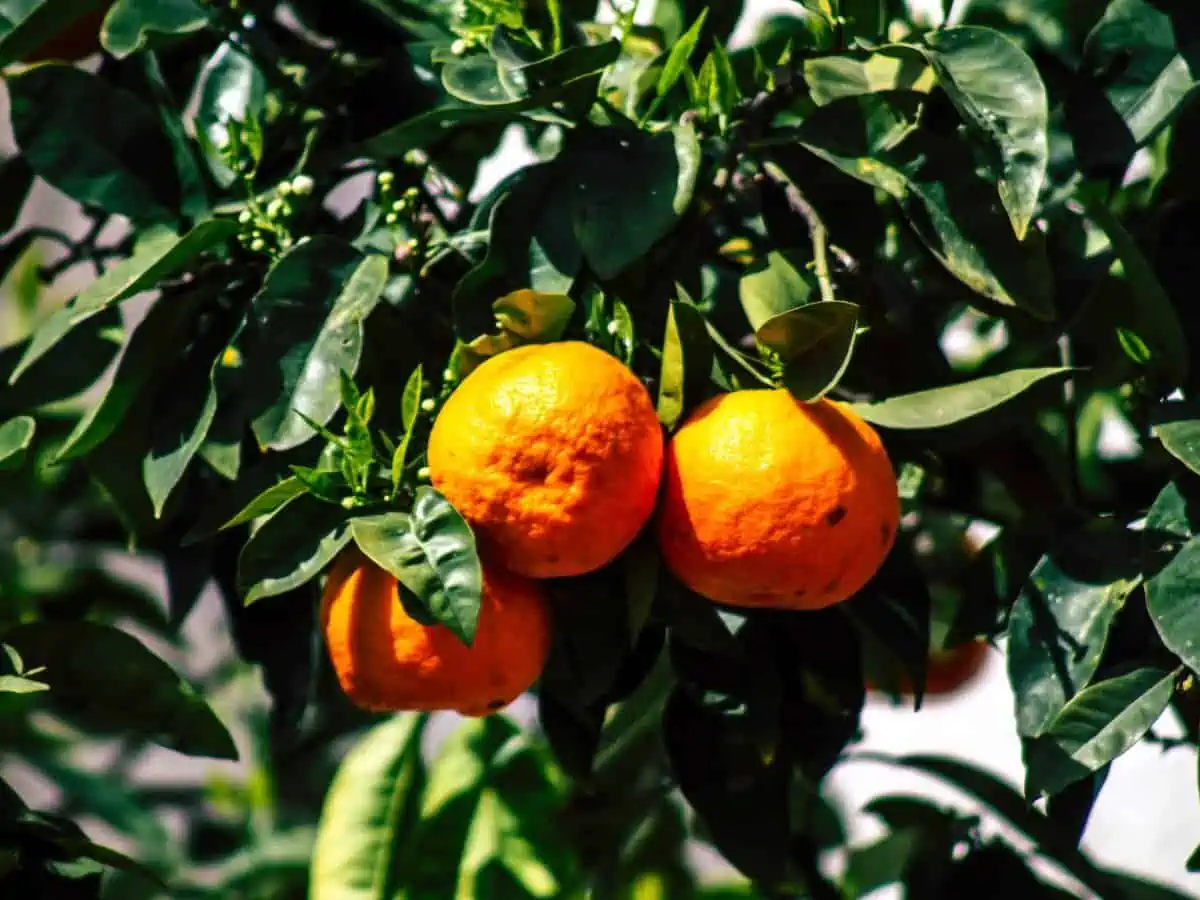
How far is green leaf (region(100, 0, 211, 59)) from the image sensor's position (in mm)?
918

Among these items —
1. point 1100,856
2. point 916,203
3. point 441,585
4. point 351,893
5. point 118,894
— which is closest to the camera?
point 441,585

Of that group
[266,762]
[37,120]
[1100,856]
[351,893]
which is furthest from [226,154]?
[1100,856]

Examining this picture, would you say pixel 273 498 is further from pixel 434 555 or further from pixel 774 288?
pixel 774 288

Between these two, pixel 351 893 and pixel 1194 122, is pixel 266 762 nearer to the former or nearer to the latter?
pixel 351 893

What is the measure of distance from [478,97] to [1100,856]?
64.0 inches

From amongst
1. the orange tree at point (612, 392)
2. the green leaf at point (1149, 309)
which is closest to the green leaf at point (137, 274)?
the orange tree at point (612, 392)

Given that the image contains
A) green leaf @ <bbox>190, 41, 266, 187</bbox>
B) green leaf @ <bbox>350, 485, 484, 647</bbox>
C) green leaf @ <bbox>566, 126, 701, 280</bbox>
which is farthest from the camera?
green leaf @ <bbox>190, 41, 266, 187</bbox>

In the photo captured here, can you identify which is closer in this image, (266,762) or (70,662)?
(70,662)

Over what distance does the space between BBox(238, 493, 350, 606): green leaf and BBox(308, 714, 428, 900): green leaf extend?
378 mm

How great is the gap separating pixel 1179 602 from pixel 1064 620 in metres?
0.09

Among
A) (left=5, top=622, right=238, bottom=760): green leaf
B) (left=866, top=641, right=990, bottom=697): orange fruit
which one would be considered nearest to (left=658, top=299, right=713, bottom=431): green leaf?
(left=5, top=622, right=238, bottom=760): green leaf

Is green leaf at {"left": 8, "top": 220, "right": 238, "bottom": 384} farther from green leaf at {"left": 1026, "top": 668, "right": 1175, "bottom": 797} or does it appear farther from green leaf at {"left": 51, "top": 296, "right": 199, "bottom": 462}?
green leaf at {"left": 1026, "top": 668, "right": 1175, "bottom": 797}

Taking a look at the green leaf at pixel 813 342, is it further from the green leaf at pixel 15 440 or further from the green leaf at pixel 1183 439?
the green leaf at pixel 15 440

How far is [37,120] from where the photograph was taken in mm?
935
